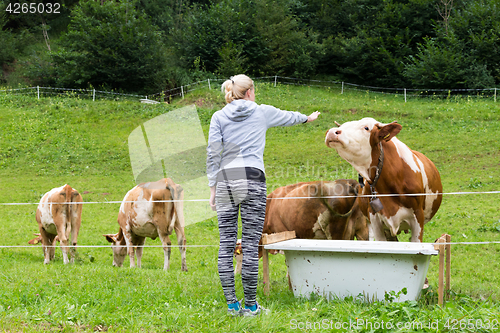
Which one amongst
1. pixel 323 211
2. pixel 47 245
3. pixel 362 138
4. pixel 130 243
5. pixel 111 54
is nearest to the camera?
pixel 362 138

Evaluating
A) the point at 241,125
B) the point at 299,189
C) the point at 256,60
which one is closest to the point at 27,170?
the point at 299,189

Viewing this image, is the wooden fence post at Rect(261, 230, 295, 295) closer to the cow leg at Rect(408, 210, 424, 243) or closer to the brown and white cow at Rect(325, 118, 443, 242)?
the brown and white cow at Rect(325, 118, 443, 242)

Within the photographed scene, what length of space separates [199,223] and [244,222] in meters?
7.11

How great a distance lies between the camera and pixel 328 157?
51.7 ft

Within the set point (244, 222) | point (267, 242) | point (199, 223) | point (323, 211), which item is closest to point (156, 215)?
point (323, 211)

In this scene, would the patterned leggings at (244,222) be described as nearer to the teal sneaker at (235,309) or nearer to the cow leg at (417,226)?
the teal sneaker at (235,309)

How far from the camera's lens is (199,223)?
10.5 meters

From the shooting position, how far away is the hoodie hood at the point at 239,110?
141 inches

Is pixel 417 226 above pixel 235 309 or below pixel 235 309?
above

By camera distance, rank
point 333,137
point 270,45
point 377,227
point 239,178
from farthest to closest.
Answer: point 270,45, point 377,227, point 333,137, point 239,178

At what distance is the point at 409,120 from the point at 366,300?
1789cm

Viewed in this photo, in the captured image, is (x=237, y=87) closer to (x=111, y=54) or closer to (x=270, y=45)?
(x=111, y=54)

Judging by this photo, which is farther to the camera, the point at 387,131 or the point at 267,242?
the point at 387,131

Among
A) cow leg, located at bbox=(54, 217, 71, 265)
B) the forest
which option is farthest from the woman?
the forest
